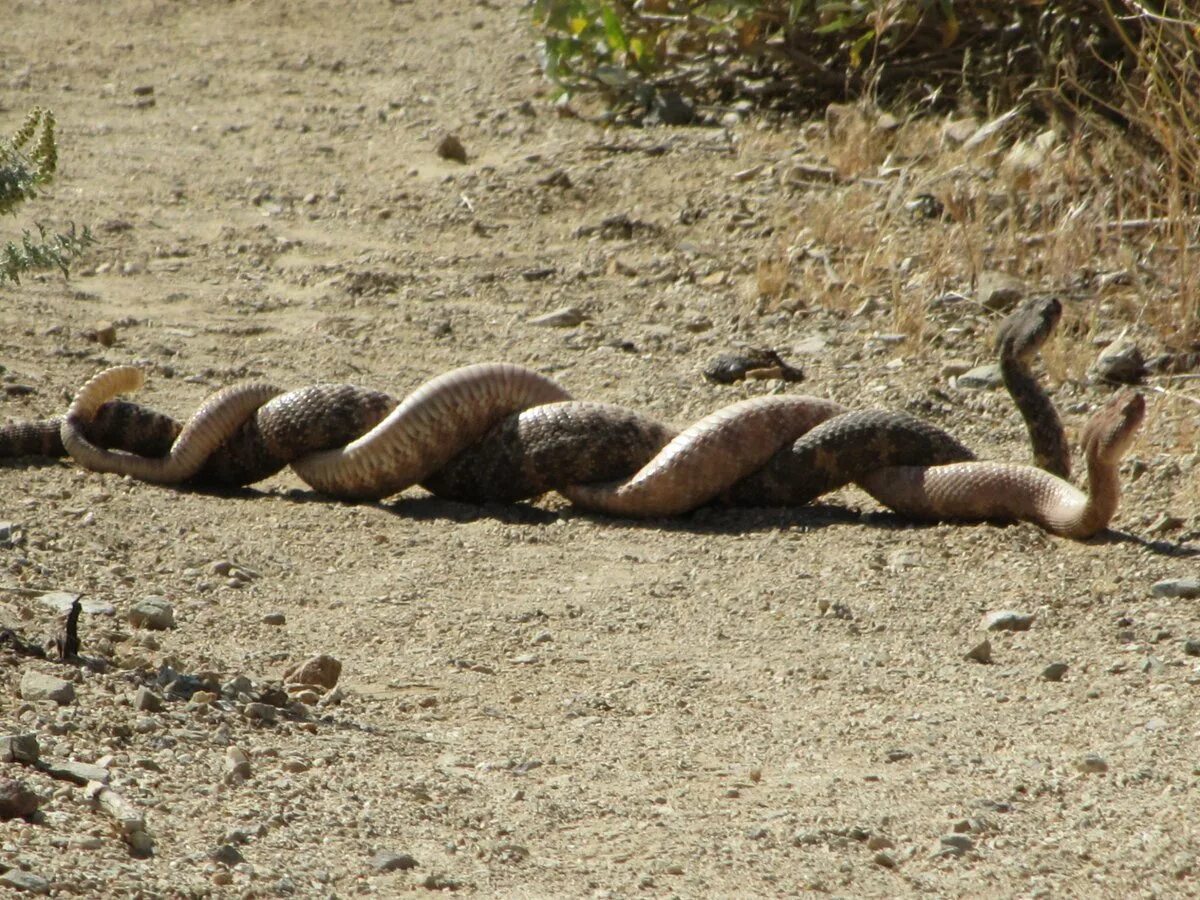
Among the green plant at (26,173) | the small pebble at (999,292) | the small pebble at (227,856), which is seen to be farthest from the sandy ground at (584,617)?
the green plant at (26,173)

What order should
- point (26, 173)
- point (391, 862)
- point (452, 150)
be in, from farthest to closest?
point (452, 150) → point (26, 173) → point (391, 862)

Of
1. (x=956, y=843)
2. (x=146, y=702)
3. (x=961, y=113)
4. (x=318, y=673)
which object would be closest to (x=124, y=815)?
(x=146, y=702)

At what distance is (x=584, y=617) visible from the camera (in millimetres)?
4473

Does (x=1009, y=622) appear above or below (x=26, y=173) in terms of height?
below

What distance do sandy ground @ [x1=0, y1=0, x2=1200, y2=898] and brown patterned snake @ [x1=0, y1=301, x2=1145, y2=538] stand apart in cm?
9

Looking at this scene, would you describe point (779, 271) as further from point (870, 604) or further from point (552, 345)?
point (870, 604)

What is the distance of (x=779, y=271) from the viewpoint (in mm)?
7566

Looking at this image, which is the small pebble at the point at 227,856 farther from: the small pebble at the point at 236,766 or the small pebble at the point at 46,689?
the small pebble at the point at 46,689

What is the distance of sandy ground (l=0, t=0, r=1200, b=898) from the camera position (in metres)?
3.09

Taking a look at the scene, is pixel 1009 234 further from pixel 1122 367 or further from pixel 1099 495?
pixel 1099 495

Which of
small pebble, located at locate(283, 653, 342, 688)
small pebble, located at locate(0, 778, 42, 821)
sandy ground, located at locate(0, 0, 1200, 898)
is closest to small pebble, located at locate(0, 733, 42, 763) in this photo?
sandy ground, located at locate(0, 0, 1200, 898)

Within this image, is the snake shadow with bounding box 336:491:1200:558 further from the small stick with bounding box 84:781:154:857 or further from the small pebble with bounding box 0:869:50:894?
the small pebble with bounding box 0:869:50:894

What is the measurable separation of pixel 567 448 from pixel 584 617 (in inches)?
34.6

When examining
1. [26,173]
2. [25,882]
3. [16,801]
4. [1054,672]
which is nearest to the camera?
[25,882]
